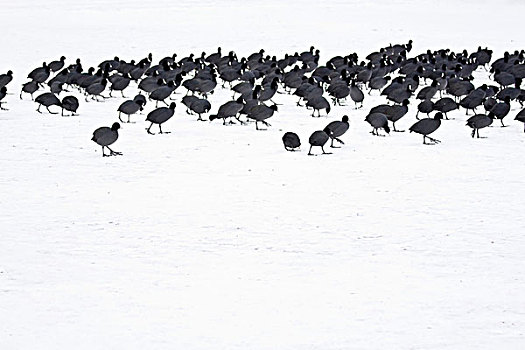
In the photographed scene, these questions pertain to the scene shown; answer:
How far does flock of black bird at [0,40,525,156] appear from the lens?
13633 mm

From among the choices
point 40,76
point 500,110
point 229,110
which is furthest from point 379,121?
point 40,76

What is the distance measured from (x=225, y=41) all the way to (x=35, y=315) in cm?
2157

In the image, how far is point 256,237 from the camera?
28.5 feet

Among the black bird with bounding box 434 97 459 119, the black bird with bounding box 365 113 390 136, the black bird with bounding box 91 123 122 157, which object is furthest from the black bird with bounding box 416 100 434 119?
the black bird with bounding box 91 123 122 157

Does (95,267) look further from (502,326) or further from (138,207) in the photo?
(502,326)

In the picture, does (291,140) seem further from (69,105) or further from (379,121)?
(69,105)

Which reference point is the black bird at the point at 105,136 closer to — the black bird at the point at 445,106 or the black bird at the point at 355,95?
the black bird at the point at 355,95

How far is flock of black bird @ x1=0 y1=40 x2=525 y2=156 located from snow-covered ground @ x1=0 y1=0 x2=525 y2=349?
30cm

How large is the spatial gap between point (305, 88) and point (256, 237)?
25.2 ft

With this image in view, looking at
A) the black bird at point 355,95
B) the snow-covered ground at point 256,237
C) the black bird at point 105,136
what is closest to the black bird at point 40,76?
the snow-covered ground at point 256,237

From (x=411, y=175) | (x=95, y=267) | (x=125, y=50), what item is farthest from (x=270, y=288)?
(x=125, y=50)

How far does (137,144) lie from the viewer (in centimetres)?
1291

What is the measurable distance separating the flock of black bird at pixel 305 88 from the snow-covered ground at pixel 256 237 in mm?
301

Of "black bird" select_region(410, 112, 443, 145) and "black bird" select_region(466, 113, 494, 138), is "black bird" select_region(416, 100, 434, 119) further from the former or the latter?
"black bird" select_region(410, 112, 443, 145)
